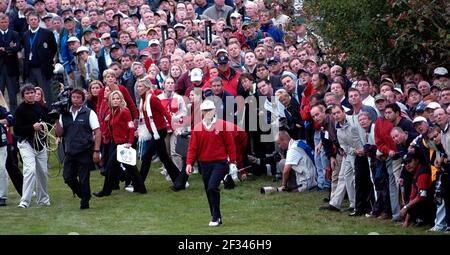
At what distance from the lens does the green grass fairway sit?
61.5 feet

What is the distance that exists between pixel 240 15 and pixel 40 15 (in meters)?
4.65

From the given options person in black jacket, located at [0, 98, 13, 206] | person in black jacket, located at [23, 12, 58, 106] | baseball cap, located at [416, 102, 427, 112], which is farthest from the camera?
person in black jacket, located at [23, 12, 58, 106]

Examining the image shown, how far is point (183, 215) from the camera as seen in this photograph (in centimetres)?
2019

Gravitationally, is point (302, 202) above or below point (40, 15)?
below

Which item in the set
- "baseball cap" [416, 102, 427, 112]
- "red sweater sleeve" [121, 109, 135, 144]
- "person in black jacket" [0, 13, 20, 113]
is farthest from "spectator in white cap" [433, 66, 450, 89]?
"person in black jacket" [0, 13, 20, 113]

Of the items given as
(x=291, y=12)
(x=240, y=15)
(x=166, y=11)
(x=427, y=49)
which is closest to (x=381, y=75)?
(x=427, y=49)

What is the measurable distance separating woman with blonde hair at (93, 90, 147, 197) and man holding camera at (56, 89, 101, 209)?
91 cm

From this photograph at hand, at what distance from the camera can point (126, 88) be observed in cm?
2427

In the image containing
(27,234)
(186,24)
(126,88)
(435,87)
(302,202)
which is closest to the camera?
(27,234)

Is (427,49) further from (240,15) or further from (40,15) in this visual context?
(40,15)

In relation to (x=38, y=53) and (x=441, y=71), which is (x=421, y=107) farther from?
(x=38, y=53)

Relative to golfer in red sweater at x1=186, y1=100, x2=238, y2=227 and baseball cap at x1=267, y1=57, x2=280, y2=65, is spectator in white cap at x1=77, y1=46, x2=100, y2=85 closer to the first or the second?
baseball cap at x1=267, y1=57, x2=280, y2=65
